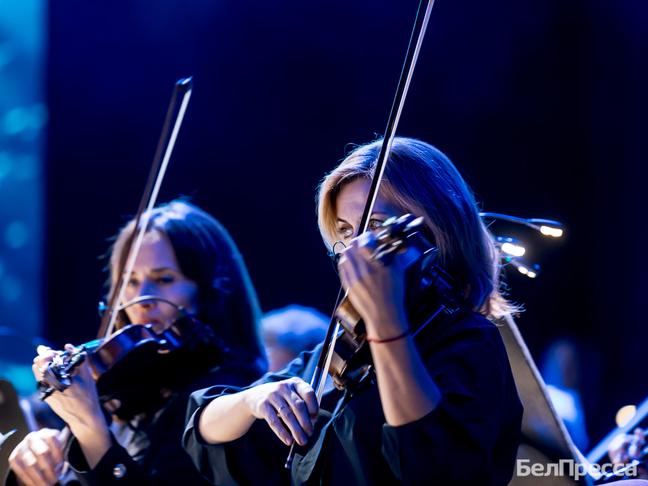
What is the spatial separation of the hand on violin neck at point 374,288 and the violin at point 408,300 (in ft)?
0.07

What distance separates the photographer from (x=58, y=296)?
403 centimetres

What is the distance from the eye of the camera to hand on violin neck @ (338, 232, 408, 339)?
1.21 m

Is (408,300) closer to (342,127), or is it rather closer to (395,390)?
(395,390)

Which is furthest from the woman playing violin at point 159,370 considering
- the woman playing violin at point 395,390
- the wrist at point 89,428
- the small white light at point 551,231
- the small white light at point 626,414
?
the small white light at point 626,414

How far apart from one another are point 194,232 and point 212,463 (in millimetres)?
870

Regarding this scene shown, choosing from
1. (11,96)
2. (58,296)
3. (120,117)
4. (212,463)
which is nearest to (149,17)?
(120,117)

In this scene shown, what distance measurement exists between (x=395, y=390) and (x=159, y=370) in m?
0.99

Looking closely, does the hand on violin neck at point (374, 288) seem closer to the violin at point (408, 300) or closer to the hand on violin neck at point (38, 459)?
the violin at point (408, 300)

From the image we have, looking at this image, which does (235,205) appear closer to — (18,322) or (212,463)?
(18,322)

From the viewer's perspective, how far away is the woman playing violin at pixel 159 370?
1.91 meters

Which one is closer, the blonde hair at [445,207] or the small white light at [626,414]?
the blonde hair at [445,207]

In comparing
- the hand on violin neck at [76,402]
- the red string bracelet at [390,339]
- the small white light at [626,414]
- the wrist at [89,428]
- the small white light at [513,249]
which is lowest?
the small white light at [626,414]

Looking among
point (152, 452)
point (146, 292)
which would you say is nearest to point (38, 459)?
point (152, 452)

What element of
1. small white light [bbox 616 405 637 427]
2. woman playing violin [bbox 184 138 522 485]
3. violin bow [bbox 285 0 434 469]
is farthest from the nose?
small white light [bbox 616 405 637 427]
